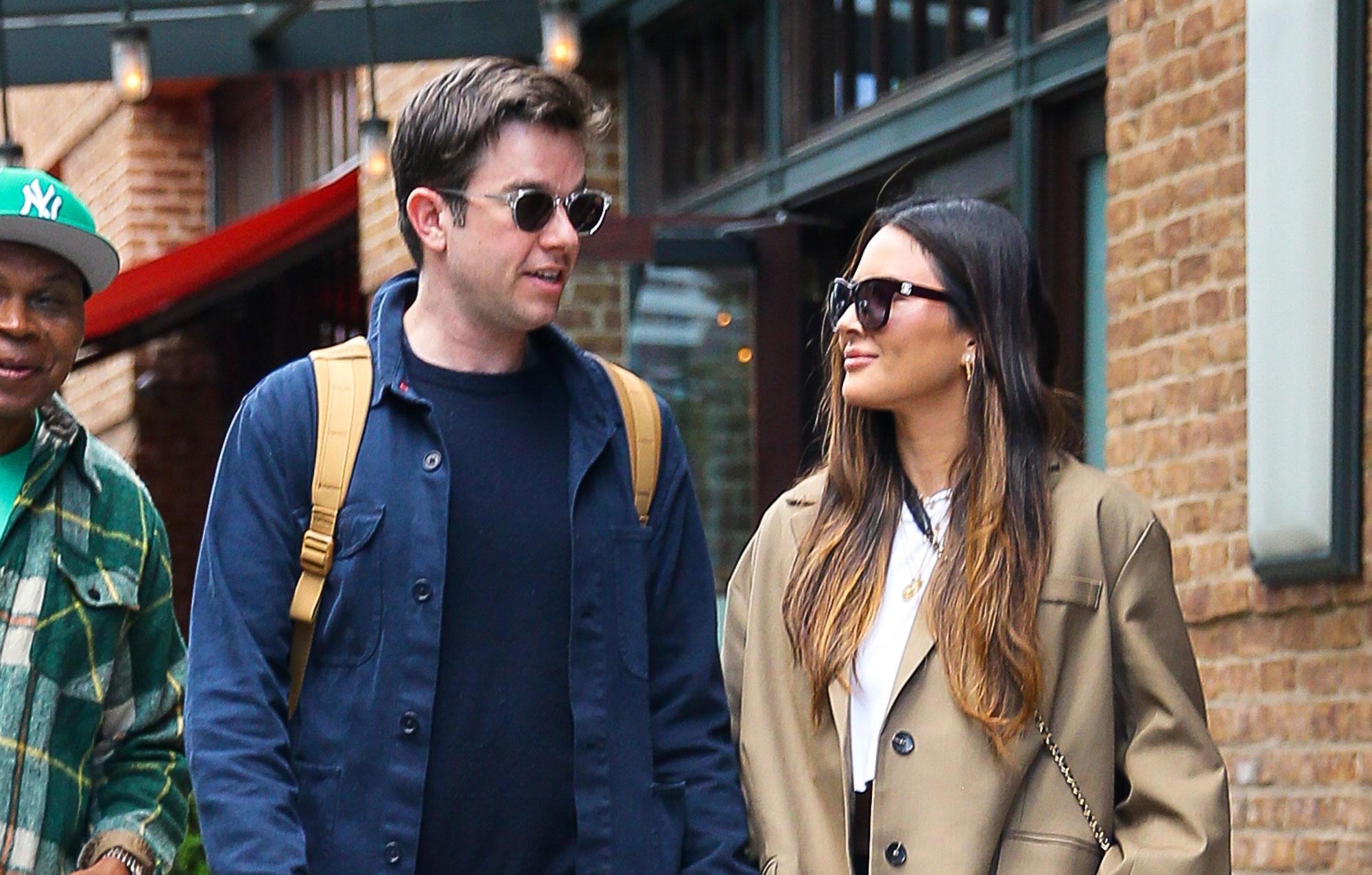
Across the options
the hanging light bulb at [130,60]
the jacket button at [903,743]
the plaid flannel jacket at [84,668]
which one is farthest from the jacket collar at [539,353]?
the hanging light bulb at [130,60]

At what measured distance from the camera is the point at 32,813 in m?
3.77

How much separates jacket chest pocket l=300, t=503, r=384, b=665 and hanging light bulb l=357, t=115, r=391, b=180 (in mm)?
5791

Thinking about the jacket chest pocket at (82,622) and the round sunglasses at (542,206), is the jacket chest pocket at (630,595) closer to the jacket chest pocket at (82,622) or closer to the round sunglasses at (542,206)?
the round sunglasses at (542,206)

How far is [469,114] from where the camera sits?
12.2ft

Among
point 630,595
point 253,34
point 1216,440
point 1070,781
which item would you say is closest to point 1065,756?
point 1070,781

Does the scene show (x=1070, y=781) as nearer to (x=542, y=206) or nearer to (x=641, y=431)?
(x=641, y=431)

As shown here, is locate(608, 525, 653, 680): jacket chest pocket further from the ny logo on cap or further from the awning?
the awning

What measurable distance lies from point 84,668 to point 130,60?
589 cm

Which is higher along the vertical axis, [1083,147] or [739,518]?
[1083,147]

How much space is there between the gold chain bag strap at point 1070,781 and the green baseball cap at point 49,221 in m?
1.74

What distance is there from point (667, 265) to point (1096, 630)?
542 centimetres

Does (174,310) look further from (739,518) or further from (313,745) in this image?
(313,745)

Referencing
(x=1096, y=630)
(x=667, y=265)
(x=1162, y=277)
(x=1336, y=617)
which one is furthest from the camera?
(x=667, y=265)

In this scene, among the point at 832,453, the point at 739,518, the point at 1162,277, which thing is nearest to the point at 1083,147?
the point at 1162,277
